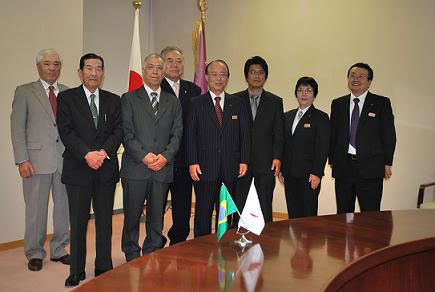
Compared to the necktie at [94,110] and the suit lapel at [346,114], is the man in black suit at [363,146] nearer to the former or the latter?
the suit lapel at [346,114]

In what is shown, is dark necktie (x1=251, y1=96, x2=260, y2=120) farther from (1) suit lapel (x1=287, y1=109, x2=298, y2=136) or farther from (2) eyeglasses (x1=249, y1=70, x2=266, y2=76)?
(1) suit lapel (x1=287, y1=109, x2=298, y2=136)

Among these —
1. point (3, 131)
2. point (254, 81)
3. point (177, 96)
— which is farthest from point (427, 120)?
point (3, 131)

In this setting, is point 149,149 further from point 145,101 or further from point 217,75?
point 217,75

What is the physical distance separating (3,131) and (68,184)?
146 centimetres

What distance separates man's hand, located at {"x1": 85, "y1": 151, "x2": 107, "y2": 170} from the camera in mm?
3322

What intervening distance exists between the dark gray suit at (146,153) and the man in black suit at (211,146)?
14 cm

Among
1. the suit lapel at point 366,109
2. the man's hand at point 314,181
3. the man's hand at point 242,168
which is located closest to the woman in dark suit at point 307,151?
the man's hand at point 314,181

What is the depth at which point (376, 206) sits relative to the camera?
4.09 meters

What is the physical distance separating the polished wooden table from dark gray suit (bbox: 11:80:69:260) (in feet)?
7.15

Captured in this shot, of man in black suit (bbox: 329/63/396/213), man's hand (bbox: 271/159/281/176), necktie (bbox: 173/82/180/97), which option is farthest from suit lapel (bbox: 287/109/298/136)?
necktie (bbox: 173/82/180/97)

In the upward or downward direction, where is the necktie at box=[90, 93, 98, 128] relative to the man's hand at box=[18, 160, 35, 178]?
upward

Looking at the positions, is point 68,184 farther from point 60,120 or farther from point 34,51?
point 34,51

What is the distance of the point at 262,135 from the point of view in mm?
4105

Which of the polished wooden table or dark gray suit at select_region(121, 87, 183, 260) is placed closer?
the polished wooden table
